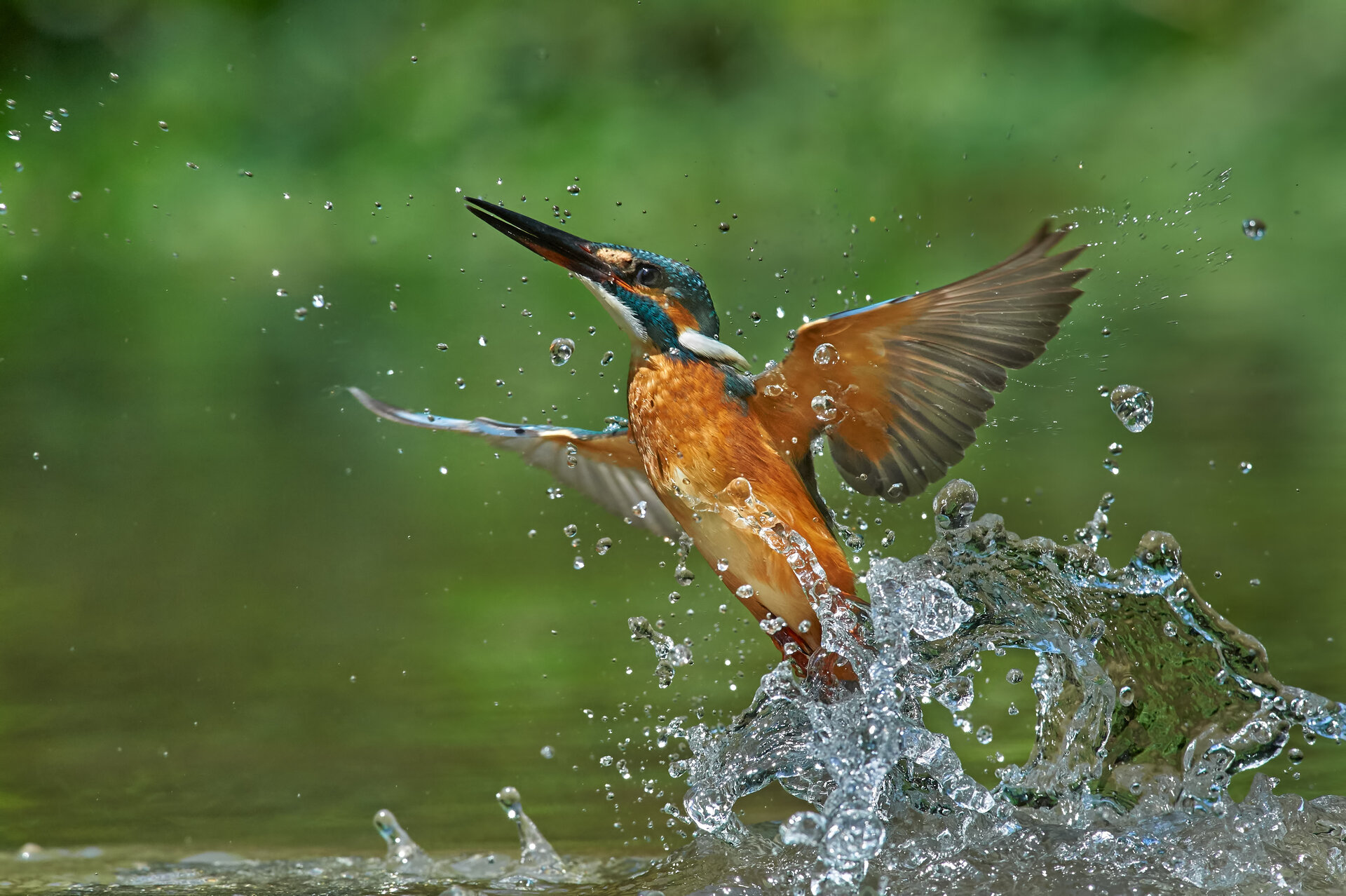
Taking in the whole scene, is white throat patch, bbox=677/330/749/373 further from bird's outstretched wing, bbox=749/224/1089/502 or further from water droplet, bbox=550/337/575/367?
water droplet, bbox=550/337/575/367

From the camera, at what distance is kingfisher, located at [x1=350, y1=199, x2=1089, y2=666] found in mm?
1509

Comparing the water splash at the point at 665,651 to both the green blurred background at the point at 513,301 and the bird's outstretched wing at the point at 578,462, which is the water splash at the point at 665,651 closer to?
the bird's outstretched wing at the point at 578,462

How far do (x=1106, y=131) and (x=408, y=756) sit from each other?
11.8ft

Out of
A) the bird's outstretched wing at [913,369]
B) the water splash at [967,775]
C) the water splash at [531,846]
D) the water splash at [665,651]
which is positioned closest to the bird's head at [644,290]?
the bird's outstretched wing at [913,369]

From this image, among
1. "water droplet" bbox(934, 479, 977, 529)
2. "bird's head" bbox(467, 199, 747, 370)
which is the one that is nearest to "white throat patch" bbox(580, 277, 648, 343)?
"bird's head" bbox(467, 199, 747, 370)

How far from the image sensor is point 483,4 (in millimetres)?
4992

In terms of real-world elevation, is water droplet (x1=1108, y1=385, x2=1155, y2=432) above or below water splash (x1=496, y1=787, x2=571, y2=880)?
above

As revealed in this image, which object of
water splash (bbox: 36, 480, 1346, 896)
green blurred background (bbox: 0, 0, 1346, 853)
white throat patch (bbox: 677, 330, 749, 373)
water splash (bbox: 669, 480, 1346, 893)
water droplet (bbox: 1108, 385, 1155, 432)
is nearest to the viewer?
water splash (bbox: 36, 480, 1346, 896)

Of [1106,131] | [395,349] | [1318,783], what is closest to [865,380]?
[1318,783]

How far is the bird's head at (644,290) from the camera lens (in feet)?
5.39

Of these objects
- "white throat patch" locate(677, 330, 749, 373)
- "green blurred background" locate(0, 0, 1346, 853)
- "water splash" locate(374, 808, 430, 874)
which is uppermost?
"green blurred background" locate(0, 0, 1346, 853)

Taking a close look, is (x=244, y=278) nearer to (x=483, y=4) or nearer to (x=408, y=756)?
(x=483, y=4)

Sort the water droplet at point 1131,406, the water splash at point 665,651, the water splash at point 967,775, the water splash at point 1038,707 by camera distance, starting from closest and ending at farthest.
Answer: the water splash at point 967,775 → the water splash at point 1038,707 → the water droplet at point 1131,406 → the water splash at point 665,651

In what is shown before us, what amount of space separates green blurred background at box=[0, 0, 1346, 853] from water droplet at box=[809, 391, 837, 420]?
0.77m
